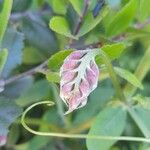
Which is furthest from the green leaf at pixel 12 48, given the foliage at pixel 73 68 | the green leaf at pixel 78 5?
the green leaf at pixel 78 5

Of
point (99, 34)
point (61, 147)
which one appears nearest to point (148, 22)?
point (99, 34)

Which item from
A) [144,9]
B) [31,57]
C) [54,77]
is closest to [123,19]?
[144,9]

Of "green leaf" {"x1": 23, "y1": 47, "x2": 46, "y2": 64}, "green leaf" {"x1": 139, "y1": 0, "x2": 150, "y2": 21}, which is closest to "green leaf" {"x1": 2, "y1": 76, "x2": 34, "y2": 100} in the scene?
"green leaf" {"x1": 23, "y1": 47, "x2": 46, "y2": 64}

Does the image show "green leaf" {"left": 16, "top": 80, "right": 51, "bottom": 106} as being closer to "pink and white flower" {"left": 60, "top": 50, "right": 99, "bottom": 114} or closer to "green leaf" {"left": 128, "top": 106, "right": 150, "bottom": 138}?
"green leaf" {"left": 128, "top": 106, "right": 150, "bottom": 138}

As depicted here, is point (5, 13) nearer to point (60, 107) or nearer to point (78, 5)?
point (78, 5)

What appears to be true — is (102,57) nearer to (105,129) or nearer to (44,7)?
(105,129)

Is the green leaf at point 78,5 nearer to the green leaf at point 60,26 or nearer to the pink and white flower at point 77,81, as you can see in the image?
the green leaf at point 60,26
